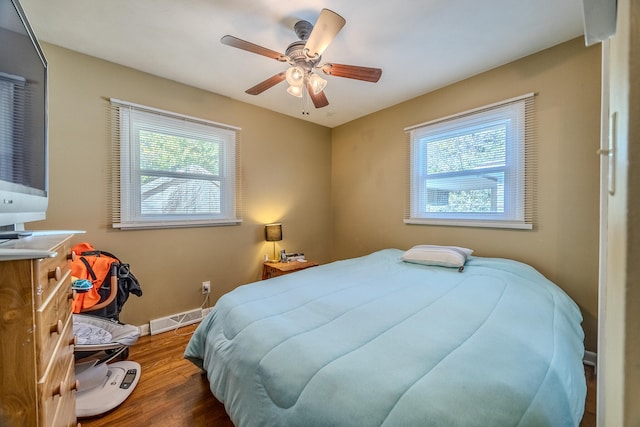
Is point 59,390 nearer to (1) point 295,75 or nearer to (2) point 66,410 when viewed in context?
(2) point 66,410

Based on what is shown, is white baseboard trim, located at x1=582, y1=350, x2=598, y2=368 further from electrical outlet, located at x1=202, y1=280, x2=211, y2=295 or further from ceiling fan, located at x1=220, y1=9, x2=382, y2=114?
electrical outlet, located at x1=202, y1=280, x2=211, y2=295

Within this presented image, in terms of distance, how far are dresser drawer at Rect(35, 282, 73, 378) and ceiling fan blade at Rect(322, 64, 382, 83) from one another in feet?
6.27

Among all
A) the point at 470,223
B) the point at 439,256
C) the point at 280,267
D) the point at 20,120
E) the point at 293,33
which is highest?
the point at 293,33

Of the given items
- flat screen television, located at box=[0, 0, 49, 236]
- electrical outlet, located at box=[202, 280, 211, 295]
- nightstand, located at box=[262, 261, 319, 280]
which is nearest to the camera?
flat screen television, located at box=[0, 0, 49, 236]

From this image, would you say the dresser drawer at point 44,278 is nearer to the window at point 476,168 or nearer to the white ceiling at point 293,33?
the white ceiling at point 293,33

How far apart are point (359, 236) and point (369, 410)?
2.96 meters

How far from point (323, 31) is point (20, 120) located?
152 cm

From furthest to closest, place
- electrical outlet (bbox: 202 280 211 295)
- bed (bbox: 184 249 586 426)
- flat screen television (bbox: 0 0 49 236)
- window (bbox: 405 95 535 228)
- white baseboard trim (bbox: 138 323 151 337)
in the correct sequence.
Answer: electrical outlet (bbox: 202 280 211 295) → white baseboard trim (bbox: 138 323 151 337) → window (bbox: 405 95 535 228) → flat screen television (bbox: 0 0 49 236) → bed (bbox: 184 249 586 426)

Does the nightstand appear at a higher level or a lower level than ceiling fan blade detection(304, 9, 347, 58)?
lower


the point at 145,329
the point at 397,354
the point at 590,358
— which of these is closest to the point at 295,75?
the point at 397,354

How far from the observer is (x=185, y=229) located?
2730mm

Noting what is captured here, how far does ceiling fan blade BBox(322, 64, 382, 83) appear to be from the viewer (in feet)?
6.02

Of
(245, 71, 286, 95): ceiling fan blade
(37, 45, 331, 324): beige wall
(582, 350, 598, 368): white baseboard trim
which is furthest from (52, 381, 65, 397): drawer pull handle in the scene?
(582, 350, 598, 368): white baseboard trim

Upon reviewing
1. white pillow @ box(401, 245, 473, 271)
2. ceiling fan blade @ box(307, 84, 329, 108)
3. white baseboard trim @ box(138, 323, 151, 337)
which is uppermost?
ceiling fan blade @ box(307, 84, 329, 108)
